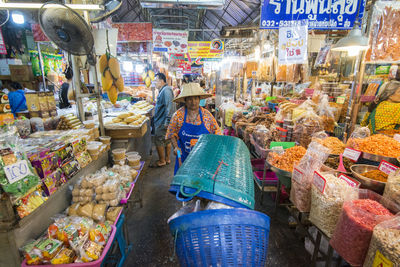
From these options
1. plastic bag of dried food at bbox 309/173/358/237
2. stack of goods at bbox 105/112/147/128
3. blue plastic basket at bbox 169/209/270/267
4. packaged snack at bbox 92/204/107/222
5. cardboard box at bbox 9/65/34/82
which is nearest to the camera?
blue plastic basket at bbox 169/209/270/267

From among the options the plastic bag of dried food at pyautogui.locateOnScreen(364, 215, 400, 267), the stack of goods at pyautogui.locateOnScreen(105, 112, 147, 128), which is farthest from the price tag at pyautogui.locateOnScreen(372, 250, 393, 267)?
the stack of goods at pyautogui.locateOnScreen(105, 112, 147, 128)

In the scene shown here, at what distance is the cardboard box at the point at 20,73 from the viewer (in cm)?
704

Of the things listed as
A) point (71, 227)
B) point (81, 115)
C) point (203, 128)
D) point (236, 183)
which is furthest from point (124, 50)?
point (236, 183)

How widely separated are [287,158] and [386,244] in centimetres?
152

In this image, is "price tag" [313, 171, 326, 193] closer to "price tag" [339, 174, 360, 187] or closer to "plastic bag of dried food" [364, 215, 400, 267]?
"price tag" [339, 174, 360, 187]

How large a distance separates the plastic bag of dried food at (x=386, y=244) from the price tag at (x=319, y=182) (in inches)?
18.2

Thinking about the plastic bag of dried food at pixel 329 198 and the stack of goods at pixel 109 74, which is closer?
the plastic bag of dried food at pixel 329 198

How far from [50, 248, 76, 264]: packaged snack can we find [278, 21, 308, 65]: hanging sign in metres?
4.00

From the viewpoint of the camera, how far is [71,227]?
1640 millimetres

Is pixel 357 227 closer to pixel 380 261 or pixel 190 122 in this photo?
pixel 380 261

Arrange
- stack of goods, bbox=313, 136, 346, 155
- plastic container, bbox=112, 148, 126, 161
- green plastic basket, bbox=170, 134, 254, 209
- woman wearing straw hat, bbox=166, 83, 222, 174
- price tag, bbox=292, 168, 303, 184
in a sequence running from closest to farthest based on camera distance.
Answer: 1. green plastic basket, bbox=170, 134, 254, 209
2. price tag, bbox=292, 168, 303, 184
3. stack of goods, bbox=313, 136, 346, 155
4. woman wearing straw hat, bbox=166, 83, 222, 174
5. plastic container, bbox=112, 148, 126, 161

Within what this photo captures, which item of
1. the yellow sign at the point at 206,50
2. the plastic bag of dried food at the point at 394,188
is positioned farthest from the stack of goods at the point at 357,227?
the yellow sign at the point at 206,50

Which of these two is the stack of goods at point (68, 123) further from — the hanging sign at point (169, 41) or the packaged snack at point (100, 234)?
the hanging sign at point (169, 41)

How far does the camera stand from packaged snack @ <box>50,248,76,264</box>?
1.43 meters
